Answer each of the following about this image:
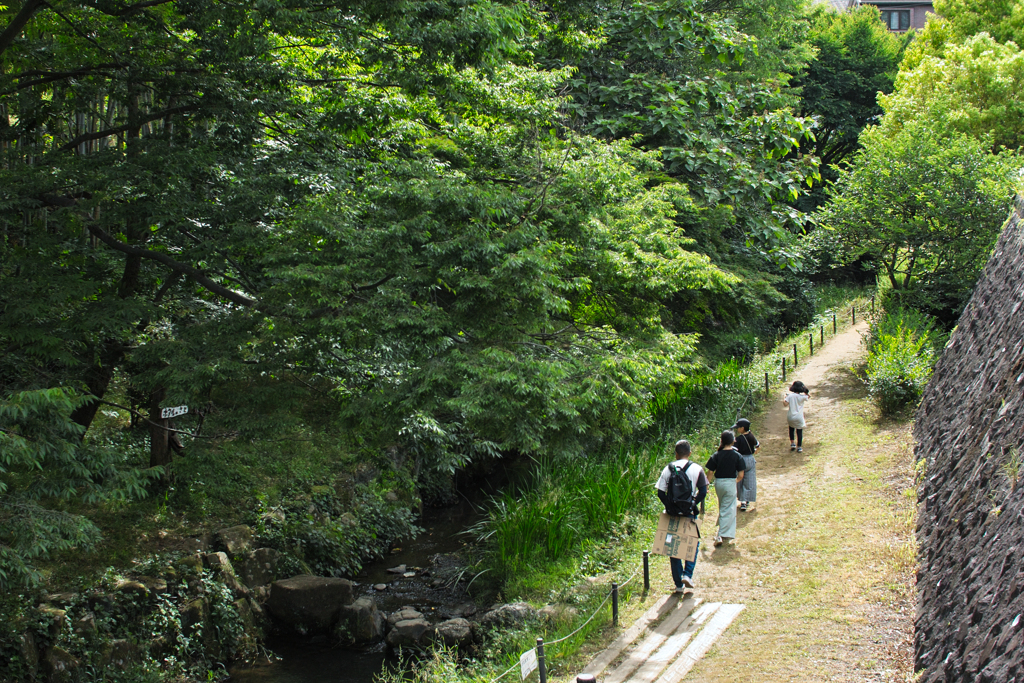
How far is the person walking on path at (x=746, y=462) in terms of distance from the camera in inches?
402

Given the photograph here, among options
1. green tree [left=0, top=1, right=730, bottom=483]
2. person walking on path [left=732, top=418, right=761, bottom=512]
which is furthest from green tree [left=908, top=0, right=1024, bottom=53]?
green tree [left=0, top=1, right=730, bottom=483]

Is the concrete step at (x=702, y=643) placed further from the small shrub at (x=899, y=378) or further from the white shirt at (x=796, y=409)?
the small shrub at (x=899, y=378)

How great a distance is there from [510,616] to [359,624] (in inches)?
117

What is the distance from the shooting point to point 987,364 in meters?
8.34

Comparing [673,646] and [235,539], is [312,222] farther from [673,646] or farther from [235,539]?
[235,539]

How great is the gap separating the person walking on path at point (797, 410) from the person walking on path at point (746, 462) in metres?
2.56

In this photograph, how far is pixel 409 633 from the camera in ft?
33.9

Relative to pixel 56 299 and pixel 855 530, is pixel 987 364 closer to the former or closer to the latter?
pixel 855 530

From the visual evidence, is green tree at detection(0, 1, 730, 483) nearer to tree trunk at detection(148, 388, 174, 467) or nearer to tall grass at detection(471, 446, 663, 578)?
tree trunk at detection(148, 388, 174, 467)

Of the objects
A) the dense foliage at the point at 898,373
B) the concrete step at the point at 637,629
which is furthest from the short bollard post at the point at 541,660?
the dense foliage at the point at 898,373

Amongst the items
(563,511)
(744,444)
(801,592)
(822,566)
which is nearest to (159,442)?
(563,511)

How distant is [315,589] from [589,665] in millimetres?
5602

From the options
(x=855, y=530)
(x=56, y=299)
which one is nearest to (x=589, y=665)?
(x=855, y=530)

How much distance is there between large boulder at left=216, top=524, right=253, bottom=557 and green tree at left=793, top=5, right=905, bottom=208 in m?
31.0
